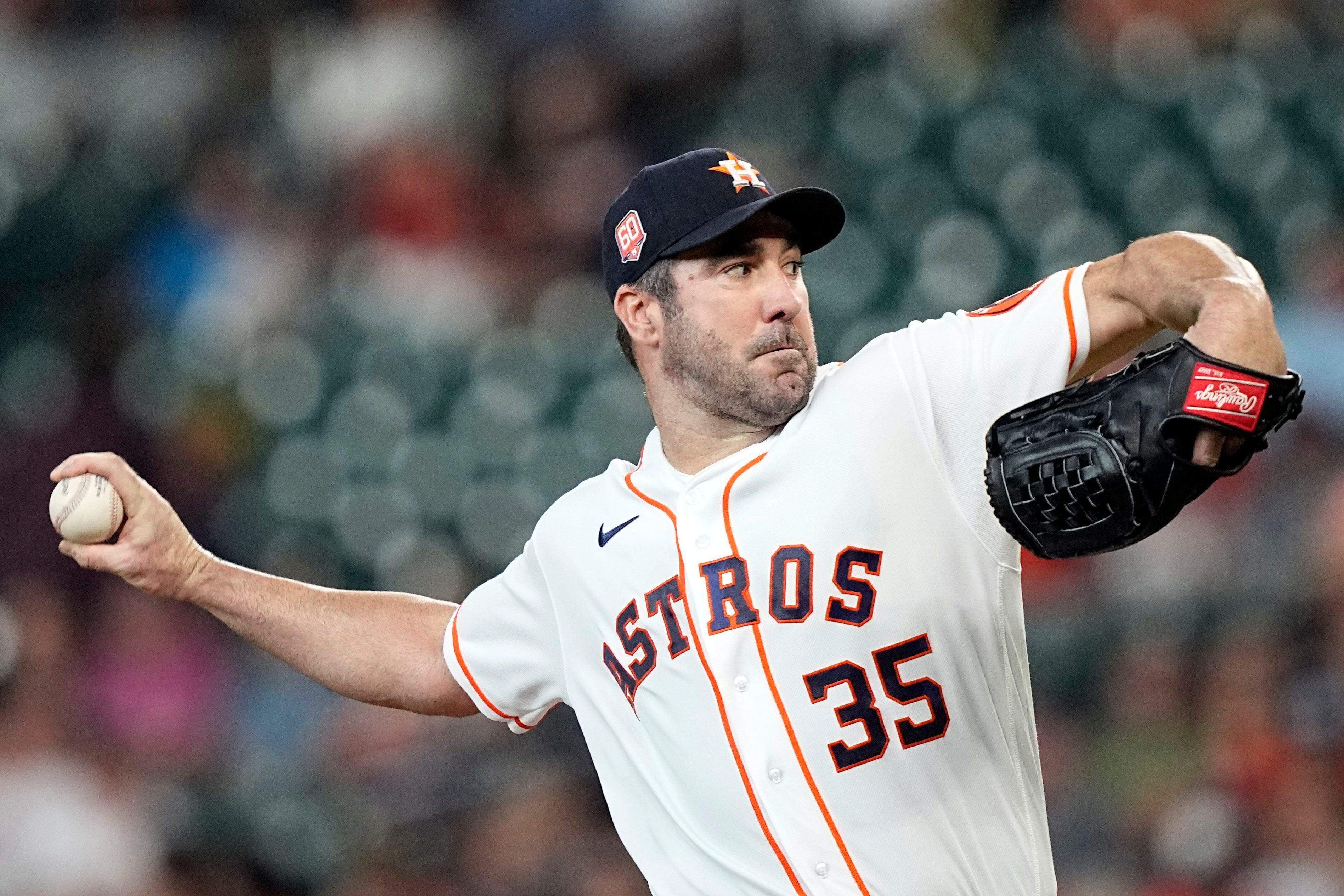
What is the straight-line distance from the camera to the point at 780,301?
253 centimetres

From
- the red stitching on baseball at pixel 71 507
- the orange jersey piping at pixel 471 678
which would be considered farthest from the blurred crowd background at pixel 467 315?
the red stitching on baseball at pixel 71 507

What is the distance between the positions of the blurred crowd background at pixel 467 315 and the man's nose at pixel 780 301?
249cm

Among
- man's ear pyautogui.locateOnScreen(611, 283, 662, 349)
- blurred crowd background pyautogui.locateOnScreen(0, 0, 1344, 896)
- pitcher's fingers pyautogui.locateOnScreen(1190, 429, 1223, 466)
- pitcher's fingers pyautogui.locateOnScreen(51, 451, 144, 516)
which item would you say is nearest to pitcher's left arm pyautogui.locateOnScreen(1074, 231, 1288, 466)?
pitcher's fingers pyautogui.locateOnScreen(1190, 429, 1223, 466)

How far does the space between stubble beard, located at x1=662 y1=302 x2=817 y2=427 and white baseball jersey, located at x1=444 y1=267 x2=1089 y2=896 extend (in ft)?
0.16

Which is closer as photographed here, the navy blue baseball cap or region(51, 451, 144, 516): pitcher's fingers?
the navy blue baseball cap

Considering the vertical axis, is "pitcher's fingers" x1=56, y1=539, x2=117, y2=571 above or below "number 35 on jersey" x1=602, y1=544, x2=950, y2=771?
above

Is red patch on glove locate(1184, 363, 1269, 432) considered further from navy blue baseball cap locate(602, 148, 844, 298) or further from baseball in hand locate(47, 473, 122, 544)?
baseball in hand locate(47, 473, 122, 544)

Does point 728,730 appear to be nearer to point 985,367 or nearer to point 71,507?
point 985,367

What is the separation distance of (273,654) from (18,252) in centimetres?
398

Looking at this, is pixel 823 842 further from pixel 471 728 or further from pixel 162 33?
pixel 162 33

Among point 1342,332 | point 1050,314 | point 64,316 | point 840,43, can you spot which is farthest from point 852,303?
point 1050,314

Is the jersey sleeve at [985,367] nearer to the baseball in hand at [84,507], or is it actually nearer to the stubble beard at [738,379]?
the stubble beard at [738,379]

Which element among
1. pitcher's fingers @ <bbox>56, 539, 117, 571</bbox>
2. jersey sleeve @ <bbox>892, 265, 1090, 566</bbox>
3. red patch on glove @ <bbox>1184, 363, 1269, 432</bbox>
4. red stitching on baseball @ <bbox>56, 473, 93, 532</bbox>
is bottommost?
red patch on glove @ <bbox>1184, 363, 1269, 432</bbox>

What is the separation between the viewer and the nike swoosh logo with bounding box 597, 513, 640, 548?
8.48ft
